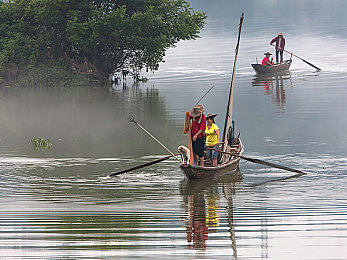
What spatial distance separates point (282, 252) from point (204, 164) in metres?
8.30

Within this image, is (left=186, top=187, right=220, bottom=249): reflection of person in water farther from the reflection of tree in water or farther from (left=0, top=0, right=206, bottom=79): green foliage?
(left=0, top=0, right=206, bottom=79): green foliage

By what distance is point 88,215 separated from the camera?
11.3 metres

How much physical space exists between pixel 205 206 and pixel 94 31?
141 feet

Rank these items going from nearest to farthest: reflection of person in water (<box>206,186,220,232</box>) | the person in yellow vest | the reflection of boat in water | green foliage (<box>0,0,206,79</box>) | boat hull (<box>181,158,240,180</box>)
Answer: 1. the reflection of boat in water
2. reflection of person in water (<box>206,186,220,232</box>)
3. boat hull (<box>181,158,240,180</box>)
4. the person in yellow vest
5. green foliage (<box>0,0,206,79</box>)

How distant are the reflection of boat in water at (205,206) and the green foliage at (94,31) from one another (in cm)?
3932

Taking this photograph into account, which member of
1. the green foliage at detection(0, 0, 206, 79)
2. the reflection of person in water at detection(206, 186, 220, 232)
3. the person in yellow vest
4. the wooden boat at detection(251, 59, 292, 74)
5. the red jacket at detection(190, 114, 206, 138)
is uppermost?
the green foliage at detection(0, 0, 206, 79)

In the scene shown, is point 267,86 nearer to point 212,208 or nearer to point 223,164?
point 223,164

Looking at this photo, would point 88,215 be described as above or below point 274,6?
below

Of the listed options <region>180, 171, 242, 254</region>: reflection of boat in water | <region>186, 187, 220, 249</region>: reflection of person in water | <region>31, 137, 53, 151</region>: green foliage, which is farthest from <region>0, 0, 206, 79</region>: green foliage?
<region>186, 187, 220, 249</region>: reflection of person in water

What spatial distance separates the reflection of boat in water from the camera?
31.8ft

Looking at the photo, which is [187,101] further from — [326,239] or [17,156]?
[326,239]

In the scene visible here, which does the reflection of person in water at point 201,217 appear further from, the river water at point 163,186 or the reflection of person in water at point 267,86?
the reflection of person in water at point 267,86

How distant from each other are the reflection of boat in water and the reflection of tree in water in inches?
764

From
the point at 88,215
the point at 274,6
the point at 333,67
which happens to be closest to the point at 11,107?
the point at 88,215
